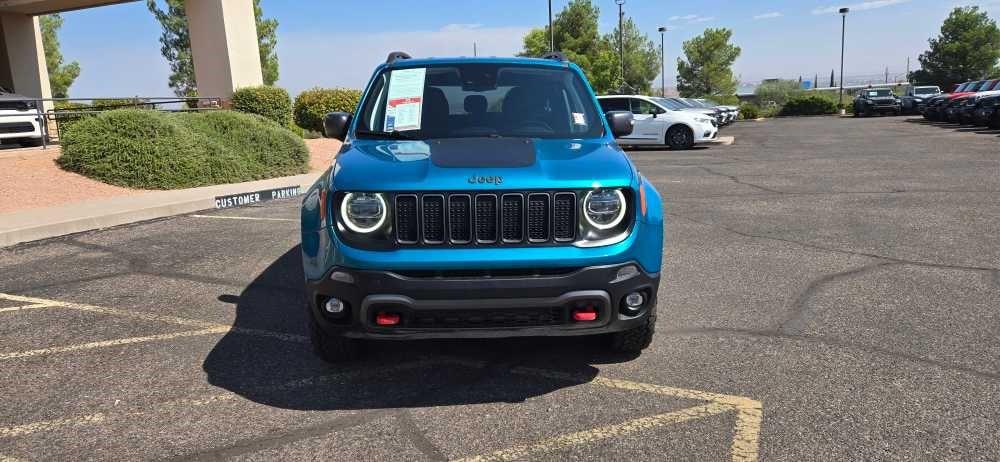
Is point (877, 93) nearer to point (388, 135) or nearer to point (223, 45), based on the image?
point (223, 45)

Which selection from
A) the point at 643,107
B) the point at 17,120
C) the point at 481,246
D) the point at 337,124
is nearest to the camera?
A: the point at 481,246

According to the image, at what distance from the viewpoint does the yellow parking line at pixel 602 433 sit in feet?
9.96

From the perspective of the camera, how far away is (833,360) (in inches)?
158

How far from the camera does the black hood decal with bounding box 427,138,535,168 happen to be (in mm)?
3520

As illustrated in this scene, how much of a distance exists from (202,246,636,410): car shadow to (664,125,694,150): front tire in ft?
55.1

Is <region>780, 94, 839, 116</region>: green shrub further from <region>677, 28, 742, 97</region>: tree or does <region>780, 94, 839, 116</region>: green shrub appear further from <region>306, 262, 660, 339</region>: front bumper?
<region>306, 262, 660, 339</region>: front bumper

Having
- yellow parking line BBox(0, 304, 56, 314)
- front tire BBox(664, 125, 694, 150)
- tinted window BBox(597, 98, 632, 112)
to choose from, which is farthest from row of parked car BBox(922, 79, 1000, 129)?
yellow parking line BBox(0, 304, 56, 314)

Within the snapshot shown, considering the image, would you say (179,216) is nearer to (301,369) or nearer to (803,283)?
(301,369)

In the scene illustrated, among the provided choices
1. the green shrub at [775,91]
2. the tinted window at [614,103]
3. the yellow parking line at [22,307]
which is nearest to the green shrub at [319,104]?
the tinted window at [614,103]

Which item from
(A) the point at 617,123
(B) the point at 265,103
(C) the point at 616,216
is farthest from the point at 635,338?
(B) the point at 265,103

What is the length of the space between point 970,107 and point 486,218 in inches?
1117

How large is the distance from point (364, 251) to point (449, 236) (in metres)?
0.41

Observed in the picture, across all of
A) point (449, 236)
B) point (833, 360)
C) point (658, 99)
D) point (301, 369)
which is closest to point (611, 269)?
point (449, 236)

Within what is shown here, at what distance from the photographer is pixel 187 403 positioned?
142 inches
